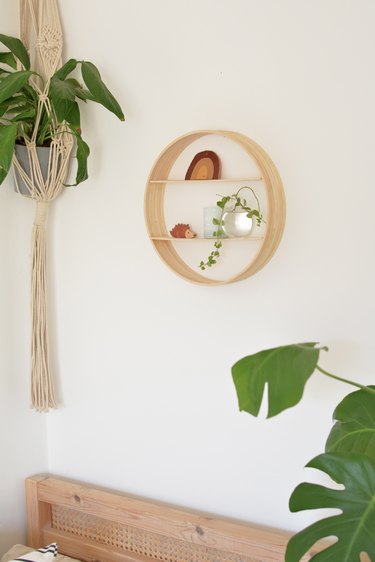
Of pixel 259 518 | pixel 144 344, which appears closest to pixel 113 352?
pixel 144 344

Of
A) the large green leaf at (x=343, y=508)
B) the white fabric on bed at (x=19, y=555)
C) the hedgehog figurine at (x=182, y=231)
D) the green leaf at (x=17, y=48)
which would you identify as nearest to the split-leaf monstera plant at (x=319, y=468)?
the large green leaf at (x=343, y=508)

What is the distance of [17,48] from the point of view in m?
1.94

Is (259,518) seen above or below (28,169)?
A: below

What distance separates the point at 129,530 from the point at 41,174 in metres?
1.05

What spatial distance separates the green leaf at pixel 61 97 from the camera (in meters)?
1.84

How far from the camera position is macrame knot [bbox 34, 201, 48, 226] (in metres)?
2.07

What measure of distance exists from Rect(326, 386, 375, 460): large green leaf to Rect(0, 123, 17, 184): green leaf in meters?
1.03

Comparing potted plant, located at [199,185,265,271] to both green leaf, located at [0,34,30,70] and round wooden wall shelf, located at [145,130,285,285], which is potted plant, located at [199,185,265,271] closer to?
round wooden wall shelf, located at [145,130,285,285]

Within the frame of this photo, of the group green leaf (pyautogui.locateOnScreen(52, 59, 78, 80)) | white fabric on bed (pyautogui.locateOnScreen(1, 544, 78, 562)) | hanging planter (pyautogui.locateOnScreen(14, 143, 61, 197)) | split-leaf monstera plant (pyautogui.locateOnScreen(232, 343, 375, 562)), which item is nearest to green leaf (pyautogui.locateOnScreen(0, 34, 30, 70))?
green leaf (pyautogui.locateOnScreen(52, 59, 78, 80))

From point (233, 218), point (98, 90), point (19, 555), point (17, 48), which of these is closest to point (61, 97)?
point (98, 90)

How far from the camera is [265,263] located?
5.87ft

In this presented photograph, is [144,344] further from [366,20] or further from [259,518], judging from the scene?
[366,20]

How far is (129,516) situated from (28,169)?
1.02 meters

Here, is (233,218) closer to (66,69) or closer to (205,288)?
(205,288)
